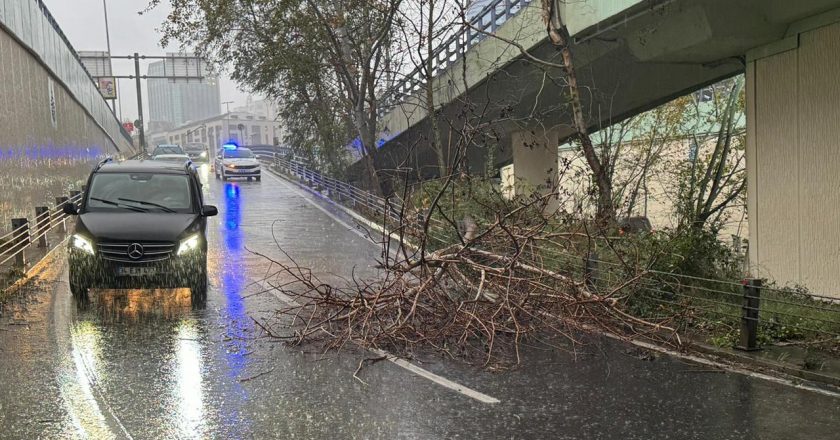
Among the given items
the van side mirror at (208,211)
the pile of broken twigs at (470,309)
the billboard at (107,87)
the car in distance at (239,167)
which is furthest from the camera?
the billboard at (107,87)

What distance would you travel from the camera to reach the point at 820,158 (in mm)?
10750

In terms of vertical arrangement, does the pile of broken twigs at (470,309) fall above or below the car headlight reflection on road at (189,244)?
below

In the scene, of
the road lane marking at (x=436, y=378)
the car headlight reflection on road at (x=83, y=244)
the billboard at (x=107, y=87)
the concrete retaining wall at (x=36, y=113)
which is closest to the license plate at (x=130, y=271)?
the car headlight reflection on road at (x=83, y=244)

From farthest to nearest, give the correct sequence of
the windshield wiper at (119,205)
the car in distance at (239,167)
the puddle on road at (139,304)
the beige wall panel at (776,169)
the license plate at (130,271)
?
1. the car in distance at (239,167)
2. the beige wall panel at (776,169)
3. the windshield wiper at (119,205)
4. the license plate at (130,271)
5. the puddle on road at (139,304)

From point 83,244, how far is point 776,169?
34.3 feet

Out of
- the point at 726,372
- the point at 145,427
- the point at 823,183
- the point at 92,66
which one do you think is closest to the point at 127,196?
the point at 145,427

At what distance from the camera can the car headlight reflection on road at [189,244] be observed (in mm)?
10469

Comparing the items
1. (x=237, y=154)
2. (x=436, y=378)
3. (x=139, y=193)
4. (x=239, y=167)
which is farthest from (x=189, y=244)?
(x=237, y=154)

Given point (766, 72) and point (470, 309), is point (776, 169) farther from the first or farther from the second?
point (470, 309)

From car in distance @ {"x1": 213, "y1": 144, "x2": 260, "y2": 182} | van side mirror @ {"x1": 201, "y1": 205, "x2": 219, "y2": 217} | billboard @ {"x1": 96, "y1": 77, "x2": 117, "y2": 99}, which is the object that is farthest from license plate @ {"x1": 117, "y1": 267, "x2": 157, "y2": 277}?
billboard @ {"x1": 96, "y1": 77, "x2": 117, "y2": 99}

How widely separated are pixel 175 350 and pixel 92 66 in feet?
175

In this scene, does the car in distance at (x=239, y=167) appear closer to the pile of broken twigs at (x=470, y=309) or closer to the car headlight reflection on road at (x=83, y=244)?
the car headlight reflection on road at (x=83, y=244)

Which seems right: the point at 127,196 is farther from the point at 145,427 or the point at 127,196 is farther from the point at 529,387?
the point at 529,387

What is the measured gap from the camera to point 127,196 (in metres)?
11.4
